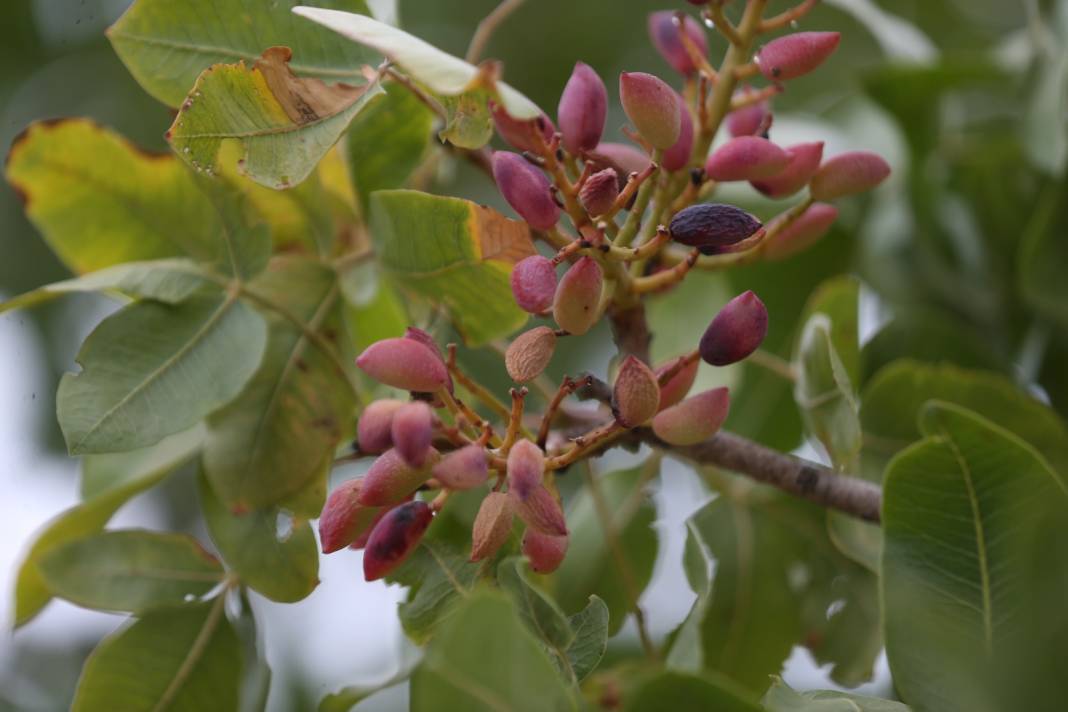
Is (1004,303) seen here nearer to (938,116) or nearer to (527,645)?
(938,116)

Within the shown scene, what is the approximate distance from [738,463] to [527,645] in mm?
324

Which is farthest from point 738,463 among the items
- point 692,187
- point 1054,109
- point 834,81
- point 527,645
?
point 834,81

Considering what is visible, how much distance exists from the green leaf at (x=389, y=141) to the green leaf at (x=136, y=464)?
0.24m

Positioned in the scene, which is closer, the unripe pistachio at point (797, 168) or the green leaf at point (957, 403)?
the unripe pistachio at point (797, 168)

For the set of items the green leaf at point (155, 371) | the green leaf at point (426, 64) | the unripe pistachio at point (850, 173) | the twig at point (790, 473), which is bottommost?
the twig at point (790, 473)

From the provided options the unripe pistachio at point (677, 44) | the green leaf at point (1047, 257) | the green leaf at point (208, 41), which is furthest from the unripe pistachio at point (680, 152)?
the green leaf at point (1047, 257)

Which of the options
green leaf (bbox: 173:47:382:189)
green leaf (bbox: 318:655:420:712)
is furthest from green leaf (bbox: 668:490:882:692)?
green leaf (bbox: 173:47:382:189)

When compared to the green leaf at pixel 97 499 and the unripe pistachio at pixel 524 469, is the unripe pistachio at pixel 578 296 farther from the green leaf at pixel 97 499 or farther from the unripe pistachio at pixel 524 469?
the green leaf at pixel 97 499

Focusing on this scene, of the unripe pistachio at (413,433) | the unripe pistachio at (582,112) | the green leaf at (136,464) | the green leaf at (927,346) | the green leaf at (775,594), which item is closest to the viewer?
the unripe pistachio at (413,433)

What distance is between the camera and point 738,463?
776 mm

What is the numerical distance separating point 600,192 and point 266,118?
0.21m

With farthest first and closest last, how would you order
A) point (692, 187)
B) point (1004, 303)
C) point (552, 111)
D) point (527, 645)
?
1. point (552, 111)
2. point (1004, 303)
3. point (692, 187)
4. point (527, 645)

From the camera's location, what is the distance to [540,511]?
61 cm

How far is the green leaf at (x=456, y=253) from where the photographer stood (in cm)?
72
